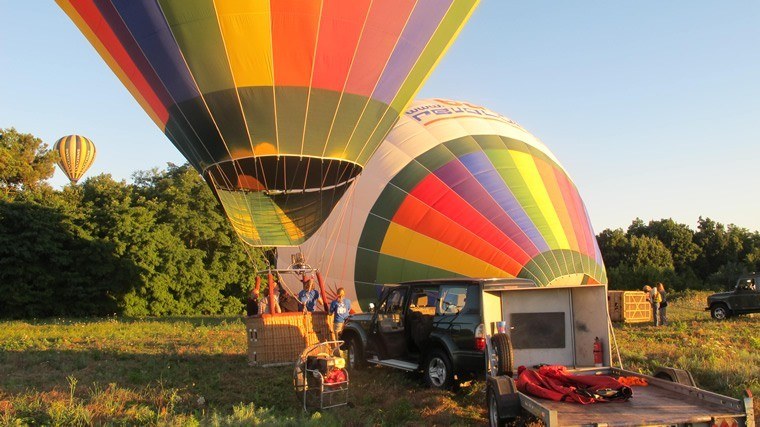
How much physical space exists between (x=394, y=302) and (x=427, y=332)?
3.40 ft

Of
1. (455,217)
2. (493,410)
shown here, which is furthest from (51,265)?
(493,410)

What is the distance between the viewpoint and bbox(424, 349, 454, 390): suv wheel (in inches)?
315

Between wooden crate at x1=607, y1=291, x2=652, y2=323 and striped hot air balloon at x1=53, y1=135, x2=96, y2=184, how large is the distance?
33.7 meters

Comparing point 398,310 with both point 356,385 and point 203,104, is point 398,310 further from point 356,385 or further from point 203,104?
point 203,104

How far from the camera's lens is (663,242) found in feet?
219

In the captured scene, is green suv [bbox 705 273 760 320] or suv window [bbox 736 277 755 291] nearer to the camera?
green suv [bbox 705 273 760 320]

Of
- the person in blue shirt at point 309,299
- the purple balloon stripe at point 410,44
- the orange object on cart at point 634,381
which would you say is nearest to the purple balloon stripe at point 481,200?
the purple balloon stripe at point 410,44

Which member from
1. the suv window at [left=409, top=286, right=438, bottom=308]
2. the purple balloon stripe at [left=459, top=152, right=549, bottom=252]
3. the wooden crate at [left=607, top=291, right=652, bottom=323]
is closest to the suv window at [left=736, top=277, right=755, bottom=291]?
the wooden crate at [left=607, top=291, right=652, bottom=323]

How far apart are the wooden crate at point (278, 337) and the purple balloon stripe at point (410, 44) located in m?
4.49

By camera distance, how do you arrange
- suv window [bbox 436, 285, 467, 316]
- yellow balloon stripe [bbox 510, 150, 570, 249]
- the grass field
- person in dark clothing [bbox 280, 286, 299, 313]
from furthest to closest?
yellow balloon stripe [bbox 510, 150, 570, 249] < person in dark clothing [bbox 280, 286, 299, 313] < suv window [bbox 436, 285, 467, 316] < the grass field

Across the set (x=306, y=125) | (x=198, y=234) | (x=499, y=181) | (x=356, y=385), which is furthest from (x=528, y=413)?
(x=198, y=234)

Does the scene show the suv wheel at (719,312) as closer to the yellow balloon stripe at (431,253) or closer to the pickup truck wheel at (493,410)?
the yellow balloon stripe at (431,253)

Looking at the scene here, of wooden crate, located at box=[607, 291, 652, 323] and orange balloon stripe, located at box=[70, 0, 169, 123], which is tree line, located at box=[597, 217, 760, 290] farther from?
orange balloon stripe, located at box=[70, 0, 169, 123]

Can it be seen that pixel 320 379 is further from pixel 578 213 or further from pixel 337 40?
pixel 578 213
